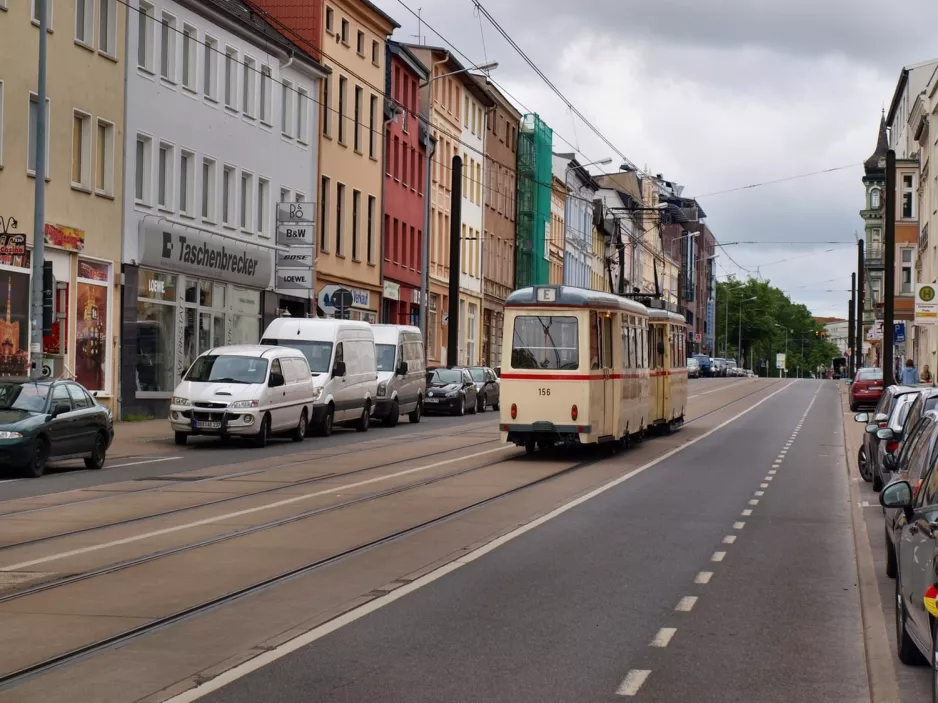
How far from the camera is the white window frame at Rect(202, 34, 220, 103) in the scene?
43.6 meters

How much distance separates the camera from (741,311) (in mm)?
182500

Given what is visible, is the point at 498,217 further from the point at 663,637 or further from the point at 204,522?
the point at 663,637

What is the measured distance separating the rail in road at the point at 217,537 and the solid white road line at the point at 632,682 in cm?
223

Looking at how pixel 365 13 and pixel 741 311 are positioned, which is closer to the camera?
pixel 365 13

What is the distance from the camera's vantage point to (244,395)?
97.6 ft

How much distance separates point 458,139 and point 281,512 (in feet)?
192

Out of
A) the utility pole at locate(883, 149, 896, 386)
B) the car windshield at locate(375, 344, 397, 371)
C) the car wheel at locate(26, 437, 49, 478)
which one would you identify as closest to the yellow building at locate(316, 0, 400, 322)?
the car windshield at locate(375, 344, 397, 371)

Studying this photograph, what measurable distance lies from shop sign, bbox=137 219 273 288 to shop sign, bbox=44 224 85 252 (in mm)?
3427

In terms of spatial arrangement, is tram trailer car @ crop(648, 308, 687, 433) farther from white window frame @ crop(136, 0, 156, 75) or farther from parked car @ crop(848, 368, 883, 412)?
parked car @ crop(848, 368, 883, 412)

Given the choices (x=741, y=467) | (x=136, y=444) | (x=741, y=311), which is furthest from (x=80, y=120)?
(x=741, y=311)

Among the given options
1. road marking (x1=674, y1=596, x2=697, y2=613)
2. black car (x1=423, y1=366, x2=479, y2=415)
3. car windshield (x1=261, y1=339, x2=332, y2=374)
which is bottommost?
road marking (x1=674, y1=596, x2=697, y2=613)

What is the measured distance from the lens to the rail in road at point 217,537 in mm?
9625

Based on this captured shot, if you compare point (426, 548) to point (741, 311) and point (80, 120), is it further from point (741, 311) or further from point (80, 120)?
point (741, 311)

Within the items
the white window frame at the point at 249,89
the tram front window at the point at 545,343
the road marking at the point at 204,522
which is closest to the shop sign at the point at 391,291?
the white window frame at the point at 249,89
